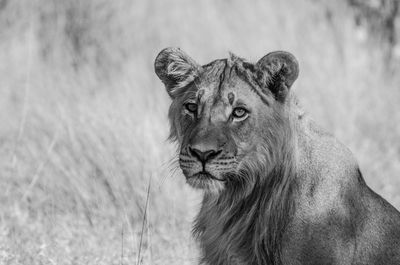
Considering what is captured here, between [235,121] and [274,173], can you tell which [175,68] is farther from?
[274,173]

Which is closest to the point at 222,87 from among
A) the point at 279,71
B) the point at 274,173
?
the point at 279,71

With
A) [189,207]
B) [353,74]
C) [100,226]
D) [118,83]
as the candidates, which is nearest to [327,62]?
[353,74]

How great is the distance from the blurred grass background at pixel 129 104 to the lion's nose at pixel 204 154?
26.1 inches

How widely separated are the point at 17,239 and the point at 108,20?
5.50 metres

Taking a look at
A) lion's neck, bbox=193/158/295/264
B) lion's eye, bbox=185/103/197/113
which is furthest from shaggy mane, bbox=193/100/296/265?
lion's eye, bbox=185/103/197/113

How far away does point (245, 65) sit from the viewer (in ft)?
15.8

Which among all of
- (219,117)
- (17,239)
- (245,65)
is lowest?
(17,239)

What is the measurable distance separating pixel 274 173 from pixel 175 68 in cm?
87

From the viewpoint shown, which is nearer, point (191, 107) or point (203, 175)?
point (203, 175)

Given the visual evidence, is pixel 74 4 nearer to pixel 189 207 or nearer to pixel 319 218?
pixel 189 207

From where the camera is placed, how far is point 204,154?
174 inches

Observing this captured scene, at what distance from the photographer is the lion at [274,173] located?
4477 millimetres

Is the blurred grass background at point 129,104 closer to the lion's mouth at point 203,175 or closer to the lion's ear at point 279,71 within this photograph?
the lion's mouth at point 203,175

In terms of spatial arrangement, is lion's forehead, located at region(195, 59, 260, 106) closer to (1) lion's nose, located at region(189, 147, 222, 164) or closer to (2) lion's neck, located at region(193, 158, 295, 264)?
(1) lion's nose, located at region(189, 147, 222, 164)
